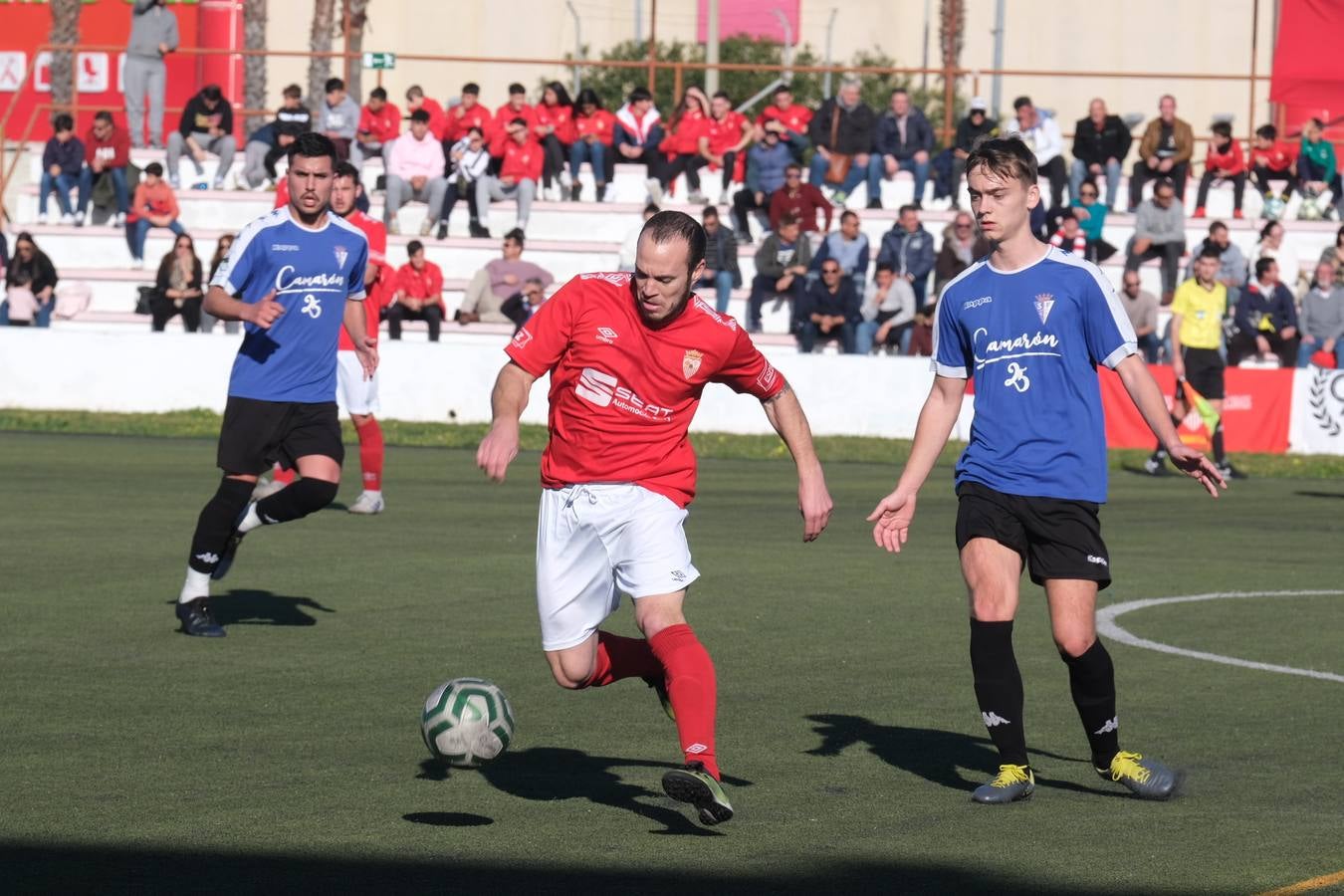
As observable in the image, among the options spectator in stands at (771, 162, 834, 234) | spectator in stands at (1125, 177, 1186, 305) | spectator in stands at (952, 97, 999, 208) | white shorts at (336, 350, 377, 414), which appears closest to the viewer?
white shorts at (336, 350, 377, 414)

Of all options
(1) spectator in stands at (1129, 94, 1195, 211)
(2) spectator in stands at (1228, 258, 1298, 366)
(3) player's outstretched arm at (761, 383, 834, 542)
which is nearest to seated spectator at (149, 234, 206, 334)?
(2) spectator in stands at (1228, 258, 1298, 366)

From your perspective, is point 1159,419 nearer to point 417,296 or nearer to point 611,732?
point 611,732

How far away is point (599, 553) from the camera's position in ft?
22.2

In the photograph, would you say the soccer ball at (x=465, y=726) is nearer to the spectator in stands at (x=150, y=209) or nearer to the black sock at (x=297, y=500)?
the black sock at (x=297, y=500)

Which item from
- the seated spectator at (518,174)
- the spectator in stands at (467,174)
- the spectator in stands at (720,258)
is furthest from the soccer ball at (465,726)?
the spectator in stands at (467,174)

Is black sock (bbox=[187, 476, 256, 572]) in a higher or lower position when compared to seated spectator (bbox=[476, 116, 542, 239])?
lower

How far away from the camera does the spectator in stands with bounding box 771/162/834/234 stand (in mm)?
29062

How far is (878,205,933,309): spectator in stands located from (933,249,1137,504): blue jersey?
21.5 meters

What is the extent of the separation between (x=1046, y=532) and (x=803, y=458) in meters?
0.83

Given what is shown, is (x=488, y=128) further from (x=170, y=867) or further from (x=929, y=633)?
(x=170, y=867)

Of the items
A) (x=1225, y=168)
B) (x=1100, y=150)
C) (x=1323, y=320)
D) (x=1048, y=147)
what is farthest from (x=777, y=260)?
(x=1225, y=168)

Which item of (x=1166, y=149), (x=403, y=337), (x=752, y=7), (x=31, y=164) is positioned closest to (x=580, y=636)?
(x=403, y=337)

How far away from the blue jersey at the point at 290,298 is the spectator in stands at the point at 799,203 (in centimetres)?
1862

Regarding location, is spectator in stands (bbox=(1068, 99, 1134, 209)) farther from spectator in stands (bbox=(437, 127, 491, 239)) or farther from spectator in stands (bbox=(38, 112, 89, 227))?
spectator in stands (bbox=(38, 112, 89, 227))
